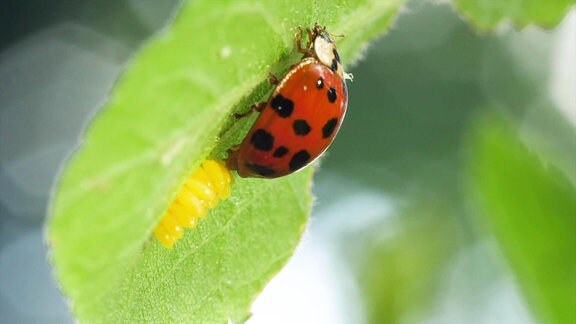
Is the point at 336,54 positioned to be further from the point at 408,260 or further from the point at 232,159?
the point at 408,260

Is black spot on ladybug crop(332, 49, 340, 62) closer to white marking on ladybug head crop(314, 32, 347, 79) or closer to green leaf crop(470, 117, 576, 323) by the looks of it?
white marking on ladybug head crop(314, 32, 347, 79)

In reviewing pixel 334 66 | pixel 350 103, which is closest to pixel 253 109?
pixel 334 66

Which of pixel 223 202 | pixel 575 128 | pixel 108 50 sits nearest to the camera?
pixel 223 202

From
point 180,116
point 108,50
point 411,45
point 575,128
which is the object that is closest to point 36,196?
point 108,50

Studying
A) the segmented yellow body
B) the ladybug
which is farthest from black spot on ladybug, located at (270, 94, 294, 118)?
the segmented yellow body

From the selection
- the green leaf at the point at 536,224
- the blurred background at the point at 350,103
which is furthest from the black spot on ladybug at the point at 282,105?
the blurred background at the point at 350,103

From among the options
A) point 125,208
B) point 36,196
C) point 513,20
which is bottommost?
point 36,196

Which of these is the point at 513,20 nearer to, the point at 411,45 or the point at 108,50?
the point at 411,45
